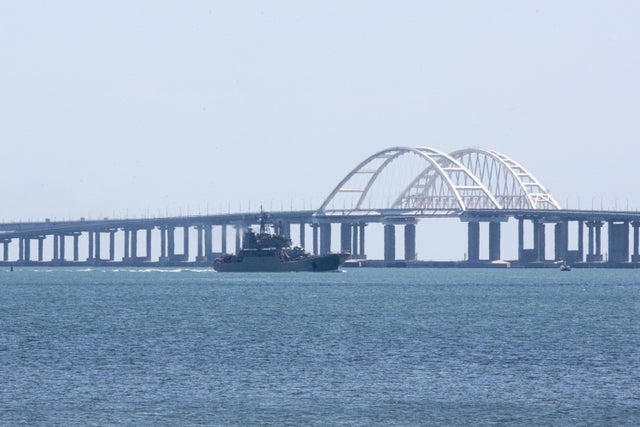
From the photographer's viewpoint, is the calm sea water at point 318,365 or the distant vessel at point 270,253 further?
the distant vessel at point 270,253

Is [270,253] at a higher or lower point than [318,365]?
higher

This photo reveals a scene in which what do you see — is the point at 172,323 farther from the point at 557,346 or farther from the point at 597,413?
the point at 597,413

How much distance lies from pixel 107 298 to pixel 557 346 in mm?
61102

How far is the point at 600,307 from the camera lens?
341ft

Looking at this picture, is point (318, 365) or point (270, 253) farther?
point (270, 253)

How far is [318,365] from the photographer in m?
56.6

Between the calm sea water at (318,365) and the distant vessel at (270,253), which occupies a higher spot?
the distant vessel at (270,253)

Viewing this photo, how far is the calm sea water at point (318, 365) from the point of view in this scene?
4459cm

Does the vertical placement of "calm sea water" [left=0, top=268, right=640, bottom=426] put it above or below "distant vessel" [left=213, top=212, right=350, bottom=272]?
below

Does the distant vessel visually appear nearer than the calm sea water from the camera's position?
No

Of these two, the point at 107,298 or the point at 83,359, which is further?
the point at 107,298

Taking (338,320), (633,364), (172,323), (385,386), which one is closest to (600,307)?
(338,320)

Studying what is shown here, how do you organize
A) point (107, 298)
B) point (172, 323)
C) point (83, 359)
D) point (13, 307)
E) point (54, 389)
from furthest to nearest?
point (107, 298)
point (13, 307)
point (172, 323)
point (83, 359)
point (54, 389)

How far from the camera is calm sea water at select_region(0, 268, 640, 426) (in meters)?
44.6
